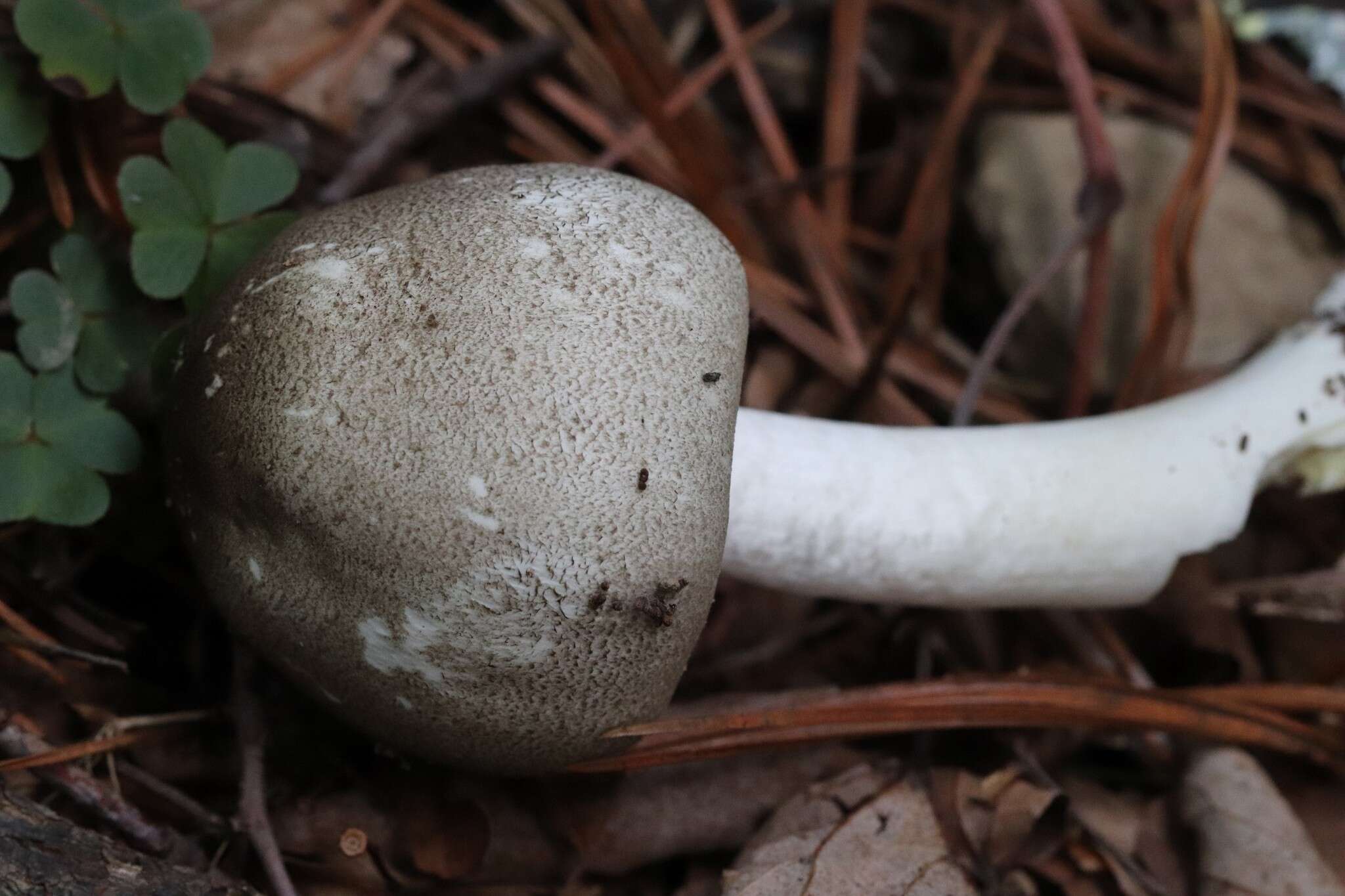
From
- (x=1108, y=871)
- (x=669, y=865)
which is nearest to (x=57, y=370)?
(x=669, y=865)

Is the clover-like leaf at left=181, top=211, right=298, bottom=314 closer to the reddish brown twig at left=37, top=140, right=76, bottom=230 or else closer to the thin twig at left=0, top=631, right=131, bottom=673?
the reddish brown twig at left=37, top=140, right=76, bottom=230

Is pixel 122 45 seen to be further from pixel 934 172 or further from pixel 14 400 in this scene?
pixel 934 172

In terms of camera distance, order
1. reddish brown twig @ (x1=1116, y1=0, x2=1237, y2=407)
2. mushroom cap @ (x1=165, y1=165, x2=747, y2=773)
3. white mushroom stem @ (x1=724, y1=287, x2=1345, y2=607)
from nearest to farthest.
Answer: mushroom cap @ (x1=165, y1=165, x2=747, y2=773)
white mushroom stem @ (x1=724, y1=287, x2=1345, y2=607)
reddish brown twig @ (x1=1116, y1=0, x2=1237, y2=407)

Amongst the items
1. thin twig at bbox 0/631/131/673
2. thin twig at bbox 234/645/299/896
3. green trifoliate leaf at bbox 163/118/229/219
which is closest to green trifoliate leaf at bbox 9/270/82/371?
green trifoliate leaf at bbox 163/118/229/219

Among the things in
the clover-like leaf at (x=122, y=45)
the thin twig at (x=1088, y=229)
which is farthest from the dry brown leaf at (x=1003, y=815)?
the clover-like leaf at (x=122, y=45)

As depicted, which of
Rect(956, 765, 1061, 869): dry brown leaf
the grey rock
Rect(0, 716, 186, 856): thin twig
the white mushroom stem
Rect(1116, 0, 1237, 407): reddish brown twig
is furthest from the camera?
the grey rock

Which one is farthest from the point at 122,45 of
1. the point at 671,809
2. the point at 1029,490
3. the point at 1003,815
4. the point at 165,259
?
the point at 1003,815

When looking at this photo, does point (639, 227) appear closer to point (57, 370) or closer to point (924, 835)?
point (57, 370)
